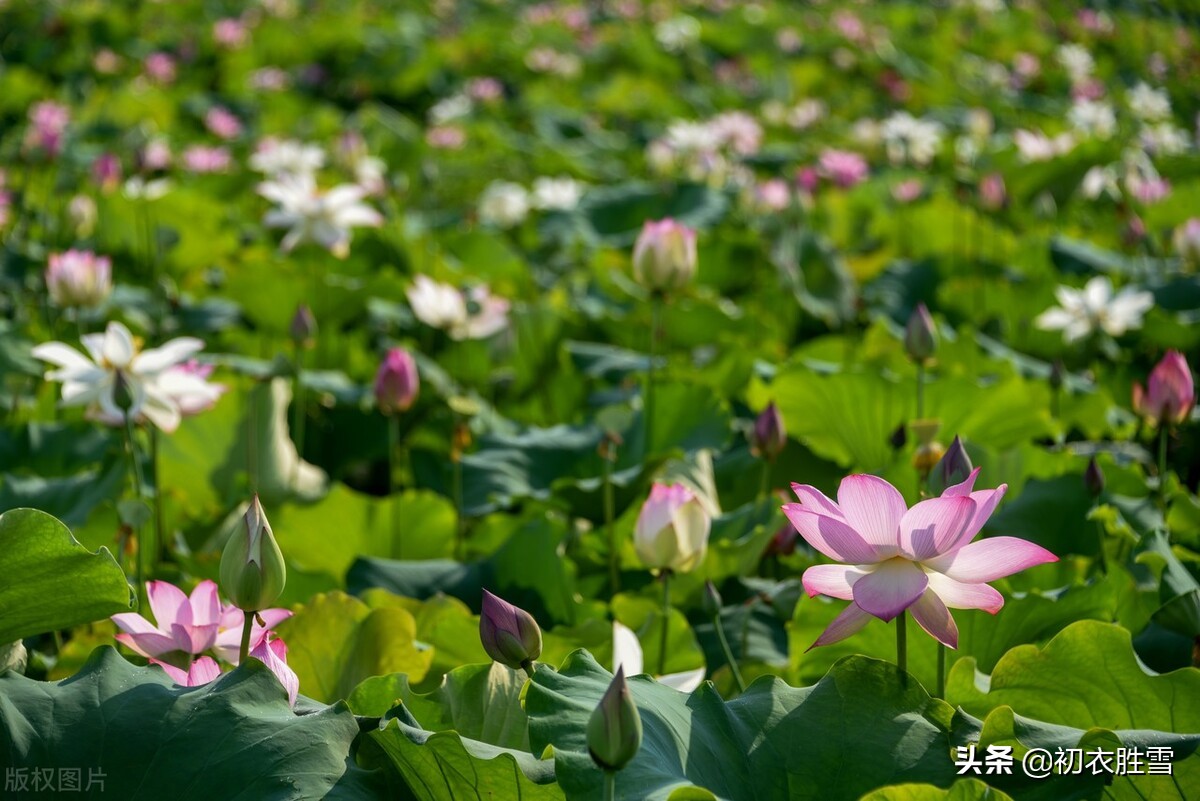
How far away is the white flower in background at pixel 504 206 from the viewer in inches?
135

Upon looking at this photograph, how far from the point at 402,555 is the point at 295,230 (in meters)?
0.87

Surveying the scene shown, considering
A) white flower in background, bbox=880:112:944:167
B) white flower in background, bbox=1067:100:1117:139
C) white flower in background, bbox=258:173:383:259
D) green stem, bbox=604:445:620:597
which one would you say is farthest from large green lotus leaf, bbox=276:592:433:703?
white flower in background, bbox=1067:100:1117:139

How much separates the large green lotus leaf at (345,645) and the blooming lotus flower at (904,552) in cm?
46

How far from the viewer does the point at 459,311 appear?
2.16 meters

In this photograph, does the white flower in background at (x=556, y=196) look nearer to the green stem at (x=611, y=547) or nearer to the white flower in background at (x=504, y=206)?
the white flower in background at (x=504, y=206)

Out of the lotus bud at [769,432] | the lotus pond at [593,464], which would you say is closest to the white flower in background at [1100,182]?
the lotus pond at [593,464]

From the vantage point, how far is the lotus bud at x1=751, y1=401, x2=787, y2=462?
1633mm

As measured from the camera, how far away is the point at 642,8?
8.02m

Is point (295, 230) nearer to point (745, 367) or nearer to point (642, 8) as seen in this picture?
point (745, 367)

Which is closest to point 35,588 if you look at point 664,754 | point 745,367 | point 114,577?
point 114,577

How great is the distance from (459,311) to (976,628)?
113 cm

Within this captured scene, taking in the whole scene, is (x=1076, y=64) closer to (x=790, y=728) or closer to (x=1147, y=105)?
(x=1147, y=105)

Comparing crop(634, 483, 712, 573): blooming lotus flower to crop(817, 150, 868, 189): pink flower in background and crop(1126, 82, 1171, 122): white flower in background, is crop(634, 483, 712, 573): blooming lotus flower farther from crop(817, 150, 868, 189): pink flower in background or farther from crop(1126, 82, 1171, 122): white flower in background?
crop(1126, 82, 1171, 122): white flower in background

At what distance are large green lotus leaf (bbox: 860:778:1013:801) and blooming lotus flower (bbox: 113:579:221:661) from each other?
596mm
